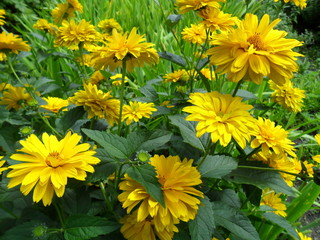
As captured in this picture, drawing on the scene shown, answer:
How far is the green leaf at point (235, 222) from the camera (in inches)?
26.3

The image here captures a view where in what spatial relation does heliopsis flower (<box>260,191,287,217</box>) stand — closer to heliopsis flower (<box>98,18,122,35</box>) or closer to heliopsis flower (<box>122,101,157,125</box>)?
heliopsis flower (<box>122,101,157,125</box>)

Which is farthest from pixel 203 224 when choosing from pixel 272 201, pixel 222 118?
pixel 272 201

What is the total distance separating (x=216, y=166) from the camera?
686 mm

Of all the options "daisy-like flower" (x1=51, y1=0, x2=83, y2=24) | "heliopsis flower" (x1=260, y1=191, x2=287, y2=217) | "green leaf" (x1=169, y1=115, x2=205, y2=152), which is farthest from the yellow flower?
"daisy-like flower" (x1=51, y1=0, x2=83, y2=24)

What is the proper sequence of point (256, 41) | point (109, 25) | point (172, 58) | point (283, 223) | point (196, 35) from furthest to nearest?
1. point (109, 25)
2. point (196, 35)
3. point (172, 58)
4. point (283, 223)
5. point (256, 41)

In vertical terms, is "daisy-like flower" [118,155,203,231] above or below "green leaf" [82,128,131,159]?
below

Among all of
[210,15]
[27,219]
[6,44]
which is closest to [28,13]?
[6,44]

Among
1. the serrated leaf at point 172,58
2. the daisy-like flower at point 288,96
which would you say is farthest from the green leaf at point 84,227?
the daisy-like flower at point 288,96

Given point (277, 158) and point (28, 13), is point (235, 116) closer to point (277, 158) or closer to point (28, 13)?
point (277, 158)

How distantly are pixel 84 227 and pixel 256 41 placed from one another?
1.75 feet

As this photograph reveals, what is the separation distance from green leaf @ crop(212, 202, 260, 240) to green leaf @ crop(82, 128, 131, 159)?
0.28 m

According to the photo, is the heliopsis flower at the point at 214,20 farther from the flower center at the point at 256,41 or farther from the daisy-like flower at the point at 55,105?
the daisy-like flower at the point at 55,105

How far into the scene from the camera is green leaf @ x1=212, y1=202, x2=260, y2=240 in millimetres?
668

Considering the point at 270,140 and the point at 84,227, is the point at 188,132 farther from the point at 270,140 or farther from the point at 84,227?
the point at 84,227
